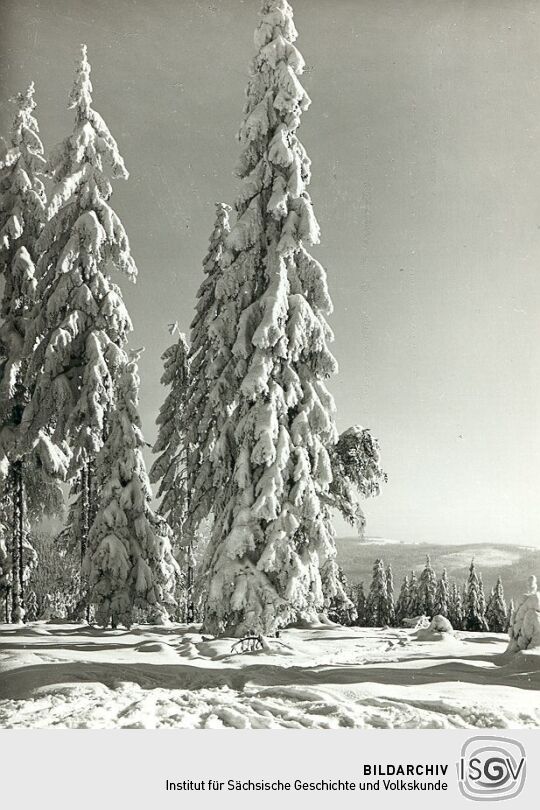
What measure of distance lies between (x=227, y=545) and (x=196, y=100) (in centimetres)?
678

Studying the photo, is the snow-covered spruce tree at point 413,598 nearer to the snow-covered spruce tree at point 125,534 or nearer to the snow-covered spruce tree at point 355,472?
the snow-covered spruce tree at point 355,472

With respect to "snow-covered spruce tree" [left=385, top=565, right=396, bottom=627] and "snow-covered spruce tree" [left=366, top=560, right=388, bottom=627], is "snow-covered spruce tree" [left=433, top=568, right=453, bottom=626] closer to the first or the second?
"snow-covered spruce tree" [left=385, top=565, right=396, bottom=627]

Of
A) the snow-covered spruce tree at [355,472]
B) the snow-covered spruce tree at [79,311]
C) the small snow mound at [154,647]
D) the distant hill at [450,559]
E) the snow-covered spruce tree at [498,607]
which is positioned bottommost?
the small snow mound at [154,647]

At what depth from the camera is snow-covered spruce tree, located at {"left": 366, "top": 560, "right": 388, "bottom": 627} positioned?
41.8ft

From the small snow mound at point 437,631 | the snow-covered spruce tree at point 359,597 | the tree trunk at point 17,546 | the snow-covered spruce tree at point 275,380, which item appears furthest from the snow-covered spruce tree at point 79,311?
the small snow mound at point 437,631

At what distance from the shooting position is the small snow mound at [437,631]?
1137cm

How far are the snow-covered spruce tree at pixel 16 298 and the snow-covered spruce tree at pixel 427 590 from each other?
22.8ft

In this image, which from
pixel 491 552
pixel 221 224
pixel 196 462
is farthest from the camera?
pixel 196 462

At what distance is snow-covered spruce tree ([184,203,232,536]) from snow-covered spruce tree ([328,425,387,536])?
213 cm

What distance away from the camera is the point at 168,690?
27.1 feet

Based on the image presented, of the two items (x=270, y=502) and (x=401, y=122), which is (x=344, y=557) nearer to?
(x=270, y=502)

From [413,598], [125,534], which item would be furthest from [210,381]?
[413,598]

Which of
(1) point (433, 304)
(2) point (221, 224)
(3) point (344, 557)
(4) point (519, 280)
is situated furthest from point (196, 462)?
(4) point (519, 280)

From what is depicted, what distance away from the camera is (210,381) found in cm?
1275
